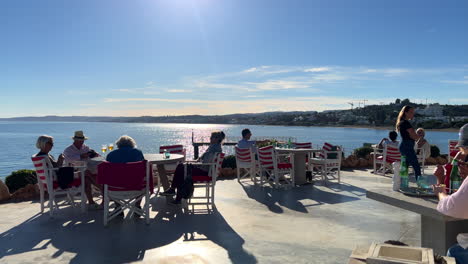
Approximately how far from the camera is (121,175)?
4242 millimetres

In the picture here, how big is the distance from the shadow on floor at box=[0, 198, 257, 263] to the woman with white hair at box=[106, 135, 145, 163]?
751 mm

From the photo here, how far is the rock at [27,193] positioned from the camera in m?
5.74

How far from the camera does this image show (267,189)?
6.68 metres

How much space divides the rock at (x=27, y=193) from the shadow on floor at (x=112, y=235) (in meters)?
1.21

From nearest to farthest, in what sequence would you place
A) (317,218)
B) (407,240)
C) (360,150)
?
(407,240) → (317,218) → (360,150)

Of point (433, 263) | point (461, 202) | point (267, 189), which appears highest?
point (461, 202)

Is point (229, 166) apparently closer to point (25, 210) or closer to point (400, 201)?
point (25, 210)

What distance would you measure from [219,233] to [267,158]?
2989 millimetres

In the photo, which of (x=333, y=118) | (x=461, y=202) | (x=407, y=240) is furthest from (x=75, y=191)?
(x=333, y=118)

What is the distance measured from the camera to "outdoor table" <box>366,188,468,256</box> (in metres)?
2.26

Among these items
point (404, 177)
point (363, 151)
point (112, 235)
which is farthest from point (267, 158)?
point (363, 151)

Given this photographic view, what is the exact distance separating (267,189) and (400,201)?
4.44 meters

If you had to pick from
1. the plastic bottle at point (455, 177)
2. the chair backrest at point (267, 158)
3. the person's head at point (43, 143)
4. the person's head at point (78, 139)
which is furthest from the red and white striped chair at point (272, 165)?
the plastic bottle at point (455, 177)

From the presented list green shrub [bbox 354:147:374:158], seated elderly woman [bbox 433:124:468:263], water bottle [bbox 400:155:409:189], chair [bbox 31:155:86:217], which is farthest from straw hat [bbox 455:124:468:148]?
green shrub [bbox 354:147:374:158]
